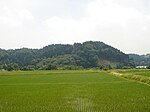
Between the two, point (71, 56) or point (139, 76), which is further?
point (71, 56)

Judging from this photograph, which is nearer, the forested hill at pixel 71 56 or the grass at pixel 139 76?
the grass at pixel 139 76

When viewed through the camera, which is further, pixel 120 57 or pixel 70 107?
pixel 120 57

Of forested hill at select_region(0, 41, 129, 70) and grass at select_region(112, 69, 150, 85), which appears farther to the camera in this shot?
forested hill at select_region(0, 41, 129, 70)

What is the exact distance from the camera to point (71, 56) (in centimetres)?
12988

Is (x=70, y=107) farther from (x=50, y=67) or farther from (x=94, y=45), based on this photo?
(x=94, y=45)

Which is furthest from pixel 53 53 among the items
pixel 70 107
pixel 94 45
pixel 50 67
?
pixel 70 107

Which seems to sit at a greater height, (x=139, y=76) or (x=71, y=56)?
(x=71, y=56)

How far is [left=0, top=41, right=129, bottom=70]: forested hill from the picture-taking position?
124250 mm

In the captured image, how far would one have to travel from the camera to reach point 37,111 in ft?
37.2

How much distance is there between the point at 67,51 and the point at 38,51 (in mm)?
19238

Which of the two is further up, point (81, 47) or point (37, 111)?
point (81, 47)

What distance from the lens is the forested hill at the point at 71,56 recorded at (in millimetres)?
124250

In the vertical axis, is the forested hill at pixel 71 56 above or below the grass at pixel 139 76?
above

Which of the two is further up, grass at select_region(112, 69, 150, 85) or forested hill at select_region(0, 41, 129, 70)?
forested hill at select_region(0, 41, 129, 70)
